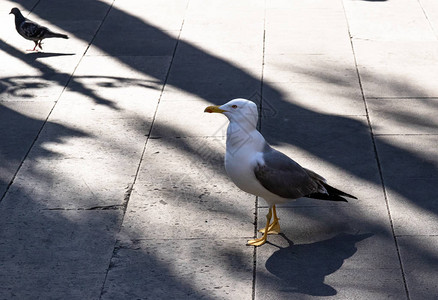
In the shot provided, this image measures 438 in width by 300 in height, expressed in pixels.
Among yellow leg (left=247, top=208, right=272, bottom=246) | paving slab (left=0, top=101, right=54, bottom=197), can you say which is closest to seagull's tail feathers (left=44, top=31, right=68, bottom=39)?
paving slab (left=0, top=101, right=54, bottom=197)

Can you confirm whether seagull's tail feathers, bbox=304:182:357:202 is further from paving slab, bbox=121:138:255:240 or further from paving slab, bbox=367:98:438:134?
paving slab, bbox=367:98:438:134

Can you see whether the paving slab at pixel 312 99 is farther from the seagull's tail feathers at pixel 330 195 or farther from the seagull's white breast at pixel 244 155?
the seagull's white breast at pixel 244 155

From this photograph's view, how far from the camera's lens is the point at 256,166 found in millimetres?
6410

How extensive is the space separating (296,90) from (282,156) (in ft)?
10.4

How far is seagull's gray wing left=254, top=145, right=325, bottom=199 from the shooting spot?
645cm

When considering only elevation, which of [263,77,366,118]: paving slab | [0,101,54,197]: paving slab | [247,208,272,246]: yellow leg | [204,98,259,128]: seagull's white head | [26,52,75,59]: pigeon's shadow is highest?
[204,98,259,128]: seagull's white head

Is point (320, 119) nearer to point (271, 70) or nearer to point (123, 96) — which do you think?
point (271, 70)

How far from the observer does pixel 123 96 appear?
9664 millimetres

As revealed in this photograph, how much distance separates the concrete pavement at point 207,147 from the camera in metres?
6.30

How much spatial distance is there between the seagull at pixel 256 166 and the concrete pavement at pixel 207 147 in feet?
1.30

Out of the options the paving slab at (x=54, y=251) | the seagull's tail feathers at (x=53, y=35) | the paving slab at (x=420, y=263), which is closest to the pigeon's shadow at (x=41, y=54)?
the seagull's tail feathers at (x=53, y=35)

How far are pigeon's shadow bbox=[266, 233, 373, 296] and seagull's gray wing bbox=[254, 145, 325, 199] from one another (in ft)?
1.48

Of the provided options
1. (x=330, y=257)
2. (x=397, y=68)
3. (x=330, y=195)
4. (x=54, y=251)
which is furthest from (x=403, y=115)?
(x=54, y=251)

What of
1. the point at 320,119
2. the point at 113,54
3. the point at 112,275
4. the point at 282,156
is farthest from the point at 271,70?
the point at 112,275
